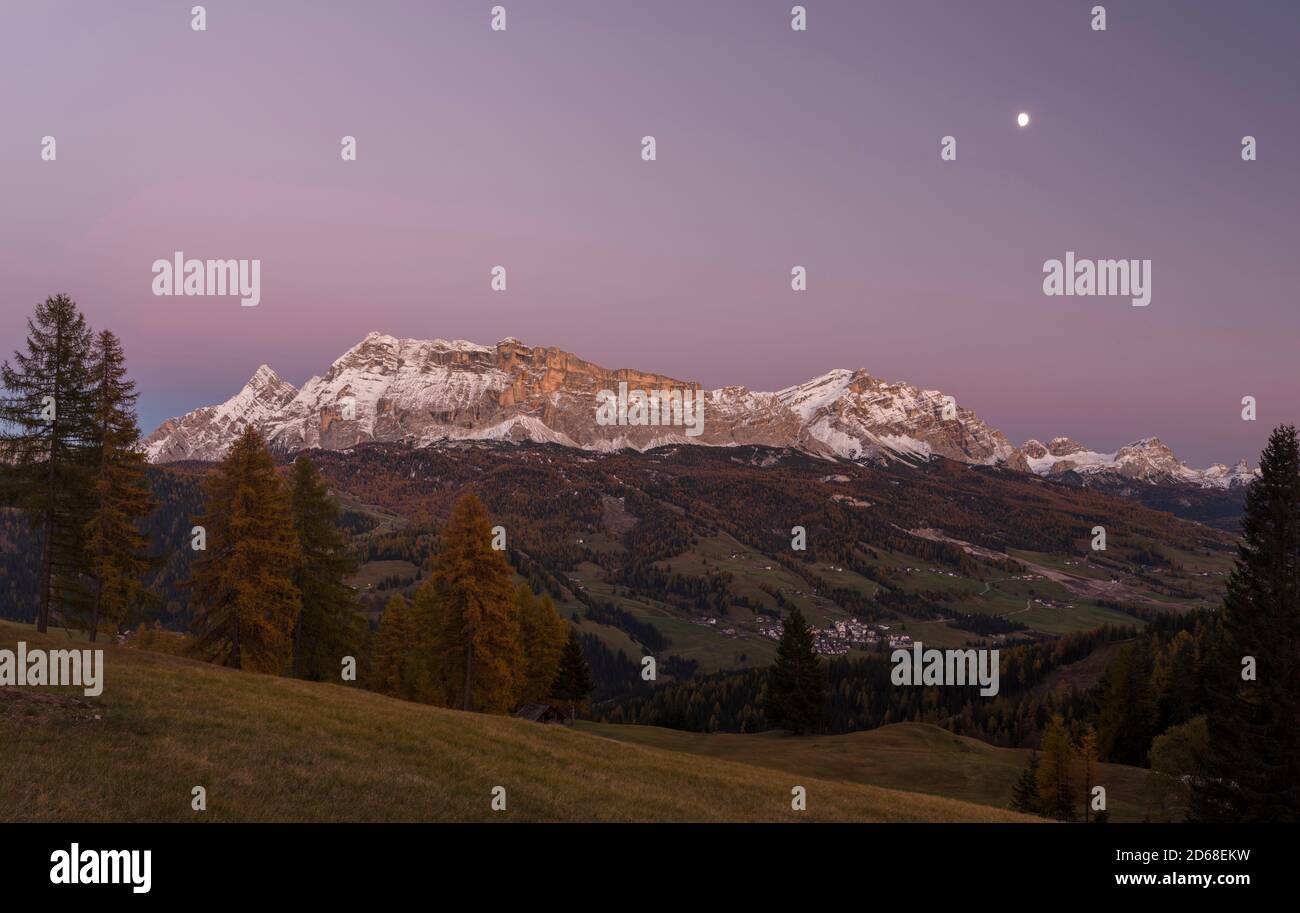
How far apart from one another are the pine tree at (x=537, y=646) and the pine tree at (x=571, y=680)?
2.07 meters

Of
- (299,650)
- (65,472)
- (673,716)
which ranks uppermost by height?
(65,472)

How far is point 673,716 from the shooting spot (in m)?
95.4

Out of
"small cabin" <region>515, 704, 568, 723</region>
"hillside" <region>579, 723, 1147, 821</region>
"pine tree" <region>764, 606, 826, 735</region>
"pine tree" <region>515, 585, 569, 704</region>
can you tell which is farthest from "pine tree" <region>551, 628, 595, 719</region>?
"pine tree" <region>764, 606, 826, 735</region>

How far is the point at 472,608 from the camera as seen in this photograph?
156 feet

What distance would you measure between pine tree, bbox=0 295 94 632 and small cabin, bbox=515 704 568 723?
1432 inches

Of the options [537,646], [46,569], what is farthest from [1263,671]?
[46,569]

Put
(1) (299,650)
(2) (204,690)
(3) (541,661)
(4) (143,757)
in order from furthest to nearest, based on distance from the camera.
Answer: (3) (541,661), (1) (299,650), (2) (204,690), (4) (143,757)

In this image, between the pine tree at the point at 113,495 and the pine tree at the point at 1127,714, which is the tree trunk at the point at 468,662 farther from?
the pine tree at the point at 1127,714

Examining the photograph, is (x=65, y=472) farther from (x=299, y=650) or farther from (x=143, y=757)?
(x=143, y=757)

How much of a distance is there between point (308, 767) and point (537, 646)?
53.0 metres

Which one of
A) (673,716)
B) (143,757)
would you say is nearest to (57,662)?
(143,757)

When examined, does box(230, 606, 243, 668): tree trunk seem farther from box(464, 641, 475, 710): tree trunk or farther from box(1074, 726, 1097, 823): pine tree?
box(1074, 726, 1097, 823): pine tree

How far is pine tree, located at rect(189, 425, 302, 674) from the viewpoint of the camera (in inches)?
1615

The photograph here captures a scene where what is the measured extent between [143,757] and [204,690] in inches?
Result: 378
